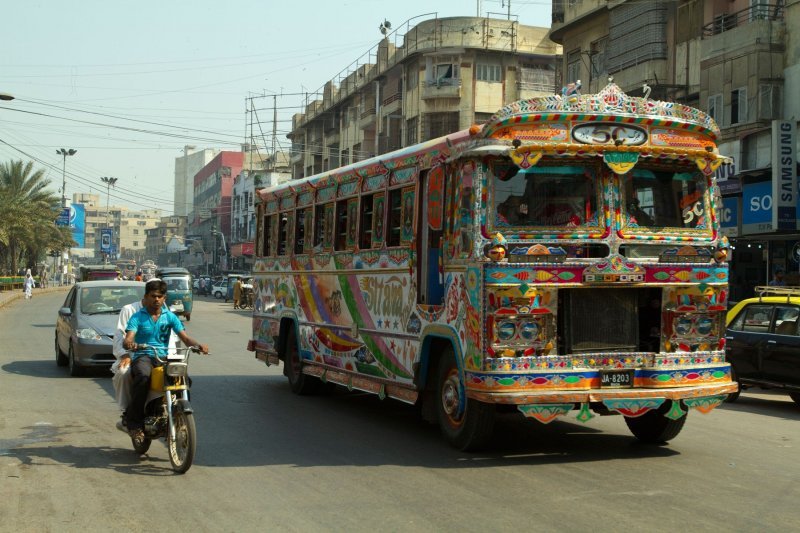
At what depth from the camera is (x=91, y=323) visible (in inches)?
680

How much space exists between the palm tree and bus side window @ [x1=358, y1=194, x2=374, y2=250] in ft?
168

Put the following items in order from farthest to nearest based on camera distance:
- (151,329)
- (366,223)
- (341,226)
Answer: (341,226) → (366,223) → (151,329)

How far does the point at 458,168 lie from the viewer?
31.7ft

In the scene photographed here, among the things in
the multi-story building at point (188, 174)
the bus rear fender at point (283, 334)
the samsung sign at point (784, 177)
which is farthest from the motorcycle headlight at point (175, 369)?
the multi-story building at point (188, 174)

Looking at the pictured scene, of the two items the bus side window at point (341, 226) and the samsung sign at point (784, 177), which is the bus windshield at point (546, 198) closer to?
the bus side window at point (341, 226)

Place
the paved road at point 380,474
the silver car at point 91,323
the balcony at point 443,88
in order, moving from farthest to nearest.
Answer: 1. the balcony at point 443,88
2. the silver car at point 91,323
3. the paved road at point 380,474

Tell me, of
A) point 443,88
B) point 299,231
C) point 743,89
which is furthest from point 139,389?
point 443,88

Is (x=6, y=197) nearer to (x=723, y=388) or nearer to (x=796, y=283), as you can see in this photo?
(x=796, y=283)

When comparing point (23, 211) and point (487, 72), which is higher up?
point (487, 72)

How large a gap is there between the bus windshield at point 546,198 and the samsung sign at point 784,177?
1650 centimetres

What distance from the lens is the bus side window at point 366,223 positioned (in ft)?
40.3

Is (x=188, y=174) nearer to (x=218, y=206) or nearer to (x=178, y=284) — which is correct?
(x=218, y=206)

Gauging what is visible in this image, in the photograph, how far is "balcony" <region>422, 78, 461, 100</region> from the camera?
53.2 m

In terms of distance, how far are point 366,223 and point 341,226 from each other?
0.98 m
